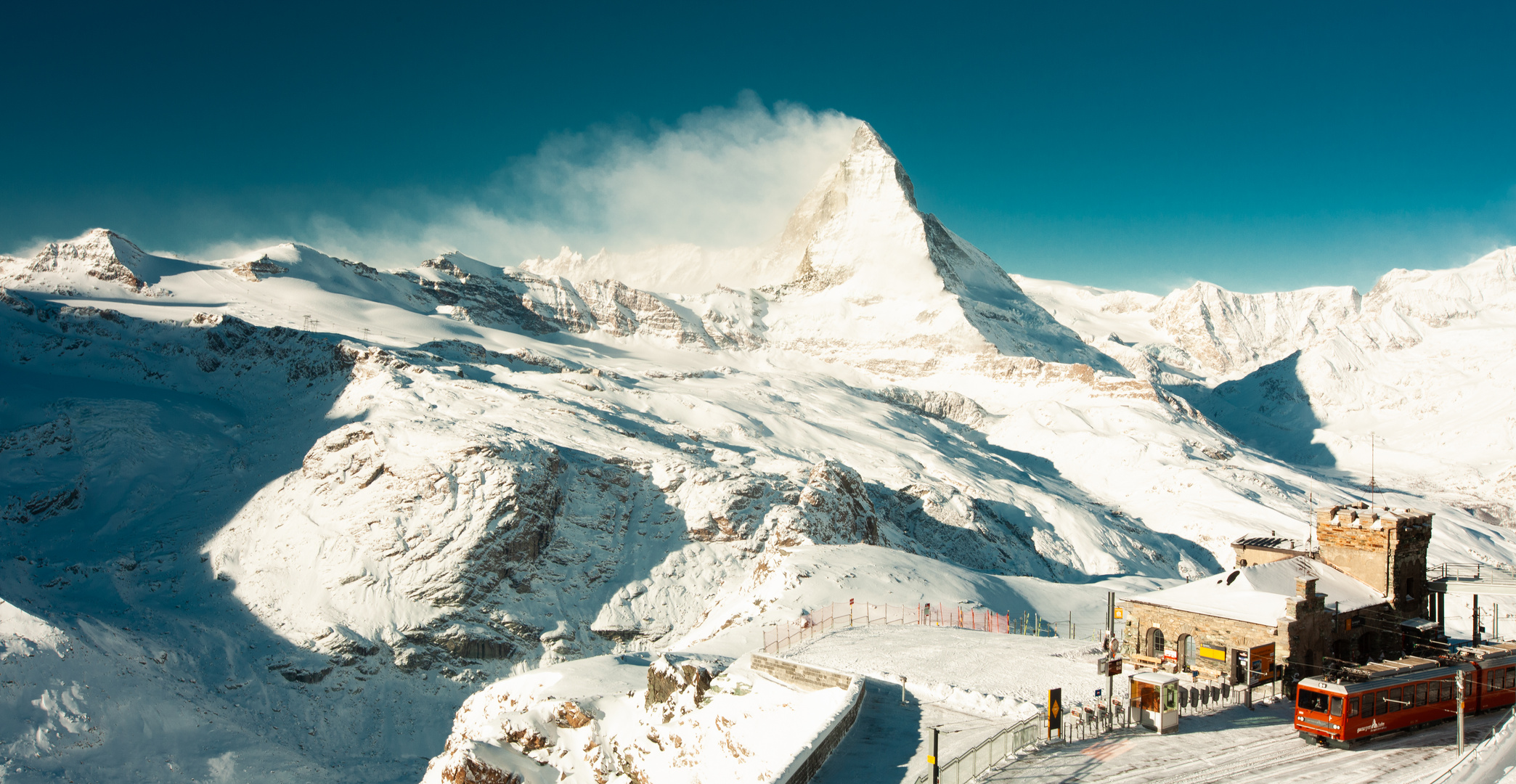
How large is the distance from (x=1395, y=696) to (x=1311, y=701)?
255 cm

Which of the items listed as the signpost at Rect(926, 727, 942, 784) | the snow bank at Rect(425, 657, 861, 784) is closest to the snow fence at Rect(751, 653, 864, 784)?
the snow bank at Rect(425, 657, 861, 784)

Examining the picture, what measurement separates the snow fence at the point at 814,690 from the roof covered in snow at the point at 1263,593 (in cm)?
1182

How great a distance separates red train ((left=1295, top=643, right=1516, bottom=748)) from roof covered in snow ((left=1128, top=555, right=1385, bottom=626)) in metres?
2.93

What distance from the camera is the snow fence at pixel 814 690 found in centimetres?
1808

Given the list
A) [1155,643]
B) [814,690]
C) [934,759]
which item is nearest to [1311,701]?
[1155,643]

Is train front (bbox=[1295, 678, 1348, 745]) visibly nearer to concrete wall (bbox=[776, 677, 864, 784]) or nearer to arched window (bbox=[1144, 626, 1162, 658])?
arched window (bbox=[1144, 626, 1162, 658])

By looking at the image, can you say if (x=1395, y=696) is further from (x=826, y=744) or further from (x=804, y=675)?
(x=804, y=675)

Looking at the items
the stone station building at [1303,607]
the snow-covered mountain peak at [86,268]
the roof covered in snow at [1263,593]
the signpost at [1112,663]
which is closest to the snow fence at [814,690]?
the signpost at [1112,663]

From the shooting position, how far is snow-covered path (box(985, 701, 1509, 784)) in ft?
59.7

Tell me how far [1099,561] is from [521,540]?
55.5 meters

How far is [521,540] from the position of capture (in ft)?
198

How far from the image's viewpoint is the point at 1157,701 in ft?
68.4

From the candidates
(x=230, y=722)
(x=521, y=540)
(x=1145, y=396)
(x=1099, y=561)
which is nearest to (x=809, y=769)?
(x=230, y=722)

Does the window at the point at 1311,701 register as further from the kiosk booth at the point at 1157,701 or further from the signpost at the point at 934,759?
the signpost at the point at 934,759
